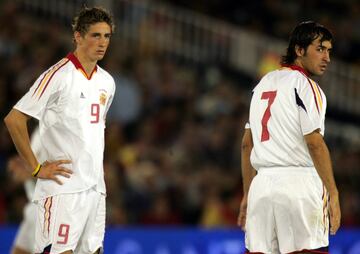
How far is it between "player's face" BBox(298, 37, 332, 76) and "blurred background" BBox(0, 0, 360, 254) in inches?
177

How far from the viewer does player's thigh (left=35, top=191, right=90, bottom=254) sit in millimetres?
7605

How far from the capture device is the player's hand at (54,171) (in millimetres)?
7609

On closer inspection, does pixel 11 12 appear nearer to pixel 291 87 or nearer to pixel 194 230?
pixel 194 230

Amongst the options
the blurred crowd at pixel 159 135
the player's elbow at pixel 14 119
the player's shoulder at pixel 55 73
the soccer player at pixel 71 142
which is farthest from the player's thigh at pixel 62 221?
the blurred crowd at pixel 159 135

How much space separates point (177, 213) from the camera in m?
13.6

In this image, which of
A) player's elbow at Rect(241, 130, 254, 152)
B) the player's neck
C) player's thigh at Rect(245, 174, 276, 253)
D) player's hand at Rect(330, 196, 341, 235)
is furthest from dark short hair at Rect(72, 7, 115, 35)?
player's hand at Rect(330, 196, 341, 235)

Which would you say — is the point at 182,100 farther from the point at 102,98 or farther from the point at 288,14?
the point at 102,98

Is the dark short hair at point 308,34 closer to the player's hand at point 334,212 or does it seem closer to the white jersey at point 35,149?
the player's hand at point 334,212

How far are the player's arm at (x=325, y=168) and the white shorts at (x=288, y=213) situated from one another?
167 millimetres

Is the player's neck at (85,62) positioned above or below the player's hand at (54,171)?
above

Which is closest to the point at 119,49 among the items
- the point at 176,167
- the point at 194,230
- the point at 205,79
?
the point at 205,79

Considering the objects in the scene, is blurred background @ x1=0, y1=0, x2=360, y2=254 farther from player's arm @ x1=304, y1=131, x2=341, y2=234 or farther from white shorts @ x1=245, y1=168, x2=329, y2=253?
player's arm @ x1=304, y1=131, x2=341, y2=234

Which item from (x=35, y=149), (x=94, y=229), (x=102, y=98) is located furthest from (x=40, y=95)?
(x=35, y=149)

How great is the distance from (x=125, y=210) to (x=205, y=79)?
3.93 m
